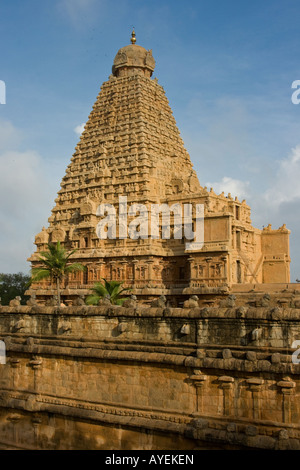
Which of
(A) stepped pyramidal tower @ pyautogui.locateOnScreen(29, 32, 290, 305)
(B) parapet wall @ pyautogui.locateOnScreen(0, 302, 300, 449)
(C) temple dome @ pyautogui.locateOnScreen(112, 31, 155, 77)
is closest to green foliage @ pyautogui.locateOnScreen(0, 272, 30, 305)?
A: (A) stepped pyramidal tower @ pyautogui.locateOnScreen(29, 32, 290, 305)

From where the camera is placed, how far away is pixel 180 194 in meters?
41.1

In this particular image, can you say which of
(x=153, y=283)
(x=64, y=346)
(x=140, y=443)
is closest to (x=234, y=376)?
(x=140, y=443)

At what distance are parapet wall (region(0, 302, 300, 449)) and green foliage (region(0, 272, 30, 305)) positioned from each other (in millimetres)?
42045

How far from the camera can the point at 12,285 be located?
212 ft

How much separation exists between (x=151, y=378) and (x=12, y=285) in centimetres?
5364

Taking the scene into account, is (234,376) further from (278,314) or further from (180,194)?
(180,194)

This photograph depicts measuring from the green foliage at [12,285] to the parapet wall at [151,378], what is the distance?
42.0 metres

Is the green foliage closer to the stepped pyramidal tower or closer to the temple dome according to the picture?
the stepped pyramidal tower

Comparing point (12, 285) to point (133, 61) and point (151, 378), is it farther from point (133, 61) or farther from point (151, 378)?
point (151, 378)

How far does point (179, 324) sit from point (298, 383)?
3.78 metres

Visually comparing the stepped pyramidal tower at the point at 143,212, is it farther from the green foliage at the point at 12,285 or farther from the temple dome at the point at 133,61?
the green foliage at the point at 12,285

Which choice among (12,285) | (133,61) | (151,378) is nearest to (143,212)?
(133,61)

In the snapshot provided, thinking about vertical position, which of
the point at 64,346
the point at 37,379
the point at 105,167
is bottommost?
the point at 37,379

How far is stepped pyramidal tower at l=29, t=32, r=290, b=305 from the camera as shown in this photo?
36.7 meters
